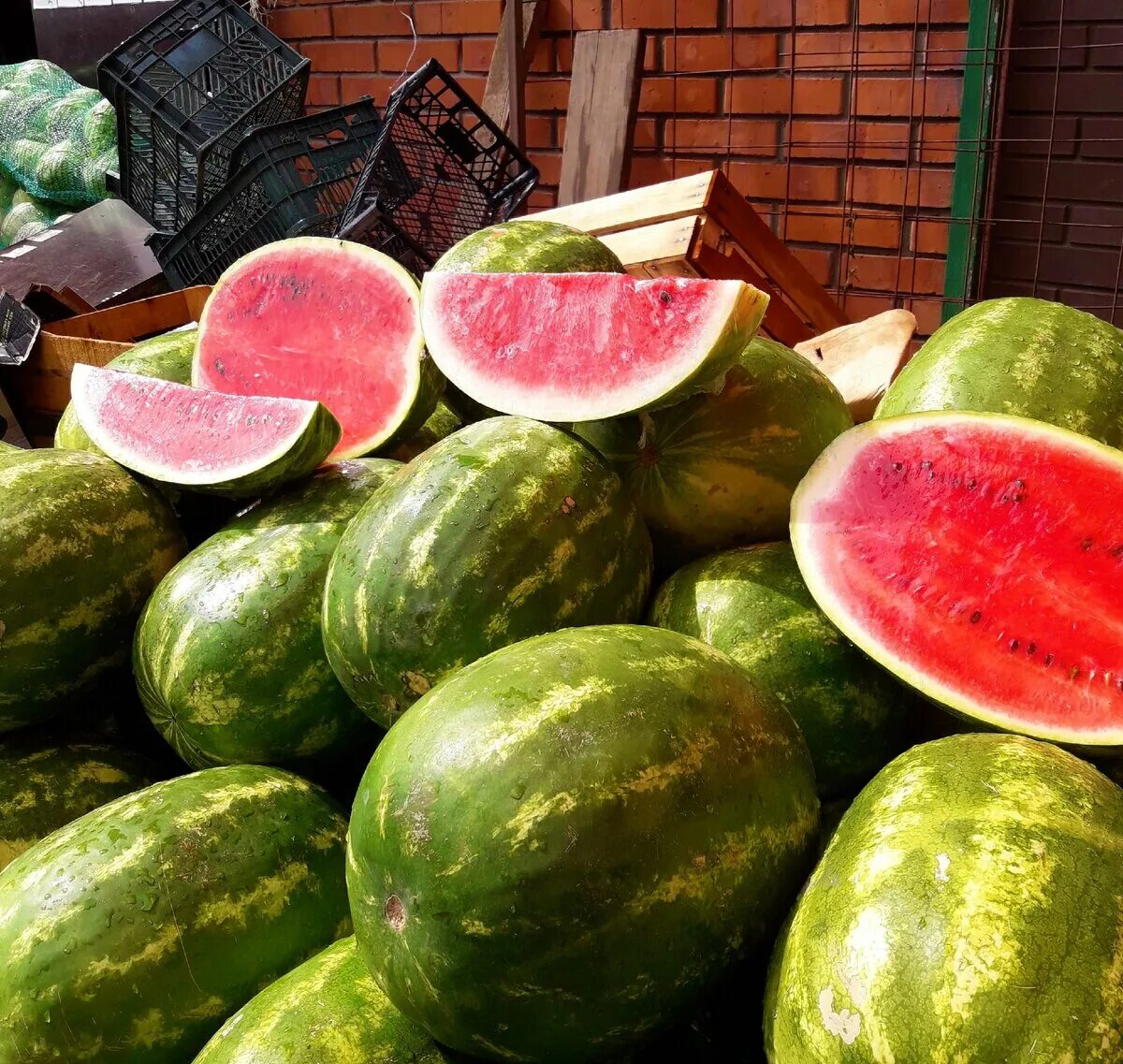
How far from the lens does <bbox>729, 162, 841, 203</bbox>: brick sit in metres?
4.34

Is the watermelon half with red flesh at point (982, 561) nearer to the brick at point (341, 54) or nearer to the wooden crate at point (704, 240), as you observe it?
the wooden crate at point (704, 240)

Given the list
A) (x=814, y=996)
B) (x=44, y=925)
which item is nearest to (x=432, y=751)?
(x=814, y=996)

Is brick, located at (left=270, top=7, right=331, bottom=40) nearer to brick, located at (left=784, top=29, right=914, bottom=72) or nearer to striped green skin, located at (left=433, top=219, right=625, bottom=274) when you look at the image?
brick, located at (left=784, top=29, right=914, bottom=72)

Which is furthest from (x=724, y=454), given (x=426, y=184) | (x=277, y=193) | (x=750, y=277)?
(x=277, y=193)

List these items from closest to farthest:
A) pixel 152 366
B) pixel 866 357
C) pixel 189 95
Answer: pixel 152 366 < pixel 866 357 < pixel 189 95

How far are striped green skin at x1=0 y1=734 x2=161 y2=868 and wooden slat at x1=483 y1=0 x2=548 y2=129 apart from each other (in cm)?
384

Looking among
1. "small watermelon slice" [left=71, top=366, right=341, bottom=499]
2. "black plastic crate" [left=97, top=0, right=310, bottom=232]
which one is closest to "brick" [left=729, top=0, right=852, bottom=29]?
"black plastic crate" [left=97, top=0, right=310, bottom=232]

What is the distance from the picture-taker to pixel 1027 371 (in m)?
1.49

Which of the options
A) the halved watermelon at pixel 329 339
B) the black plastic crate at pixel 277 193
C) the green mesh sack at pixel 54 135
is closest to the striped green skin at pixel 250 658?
the halved watermelon at pixel 329 339

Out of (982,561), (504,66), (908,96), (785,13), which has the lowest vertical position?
(982,561)

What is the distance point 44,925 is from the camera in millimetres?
1173

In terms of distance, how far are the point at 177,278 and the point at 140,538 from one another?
2.83m

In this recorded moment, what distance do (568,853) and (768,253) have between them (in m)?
2.72

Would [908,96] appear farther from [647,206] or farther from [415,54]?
[415,54]
